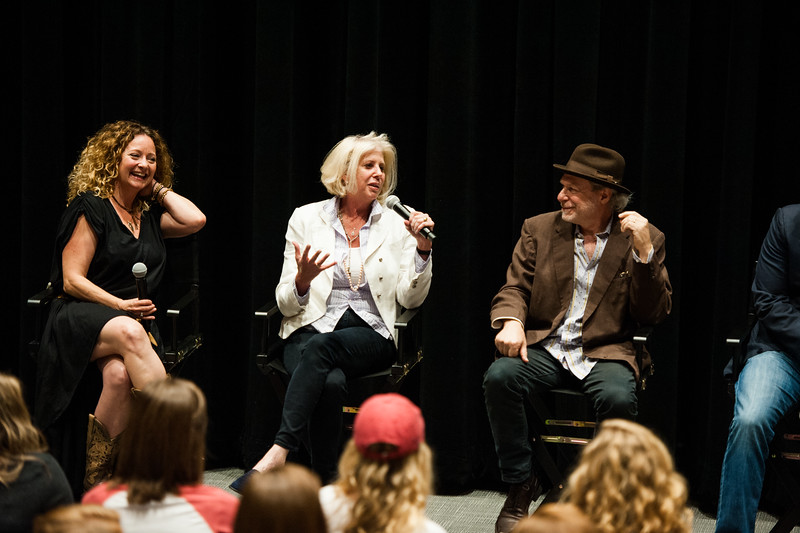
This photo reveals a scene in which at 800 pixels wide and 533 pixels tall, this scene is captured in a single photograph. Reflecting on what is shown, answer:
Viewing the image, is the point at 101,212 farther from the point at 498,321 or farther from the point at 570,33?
the point at 570,33

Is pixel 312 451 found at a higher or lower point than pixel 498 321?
lower

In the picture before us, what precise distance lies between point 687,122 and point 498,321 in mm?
1217

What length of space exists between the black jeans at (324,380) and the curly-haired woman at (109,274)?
1.70ft

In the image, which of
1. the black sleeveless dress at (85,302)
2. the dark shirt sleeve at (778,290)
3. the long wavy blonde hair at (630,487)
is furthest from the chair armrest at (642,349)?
the black sleeveless dress at (85,302)

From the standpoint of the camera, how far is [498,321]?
360 cm

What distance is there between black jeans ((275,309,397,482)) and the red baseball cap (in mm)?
1371

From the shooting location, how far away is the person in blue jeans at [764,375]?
3137mm

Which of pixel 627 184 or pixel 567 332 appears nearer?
pixel 567 332

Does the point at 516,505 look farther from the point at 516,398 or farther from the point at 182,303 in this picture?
the point at 182,303

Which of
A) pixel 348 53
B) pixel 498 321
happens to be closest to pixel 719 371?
pixel 498 321

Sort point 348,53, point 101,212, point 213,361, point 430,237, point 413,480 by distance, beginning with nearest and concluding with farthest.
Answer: point 413,480
point 430,237
point 101,212
point 348,53
point 213,361

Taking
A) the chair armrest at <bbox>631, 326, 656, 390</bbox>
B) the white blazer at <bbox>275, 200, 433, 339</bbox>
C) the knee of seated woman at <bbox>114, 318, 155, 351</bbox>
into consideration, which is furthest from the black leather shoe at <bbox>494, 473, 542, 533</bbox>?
the knee of seated woman at <bbox>114, 318, 155, 351</bbox>

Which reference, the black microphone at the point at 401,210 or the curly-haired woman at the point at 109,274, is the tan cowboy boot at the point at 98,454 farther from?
the black microphone at the point at 401,210

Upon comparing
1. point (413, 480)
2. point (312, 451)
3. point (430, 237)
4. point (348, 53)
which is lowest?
point (312, 451)
